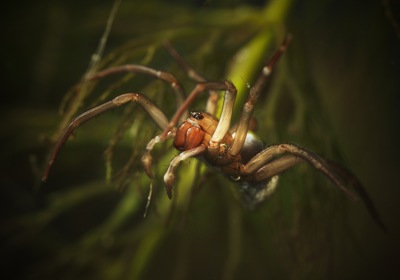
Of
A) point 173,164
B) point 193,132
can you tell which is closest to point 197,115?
point 193,132

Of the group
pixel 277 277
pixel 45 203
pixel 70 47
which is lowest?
pixel 277 277

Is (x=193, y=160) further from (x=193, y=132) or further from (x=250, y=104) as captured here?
(x=250, y=104)

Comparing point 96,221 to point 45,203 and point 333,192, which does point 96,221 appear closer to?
point 45,203

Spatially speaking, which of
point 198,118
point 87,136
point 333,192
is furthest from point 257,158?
point 87,136

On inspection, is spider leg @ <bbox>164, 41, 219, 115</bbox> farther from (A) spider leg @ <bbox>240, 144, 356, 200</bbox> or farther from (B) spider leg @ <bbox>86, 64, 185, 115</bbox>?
(A) spider leg @ <bbox>240, 144, 356, 200</bbox>

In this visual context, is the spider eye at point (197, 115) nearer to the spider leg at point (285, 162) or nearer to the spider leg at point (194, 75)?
the spider leg at point (194, 75)

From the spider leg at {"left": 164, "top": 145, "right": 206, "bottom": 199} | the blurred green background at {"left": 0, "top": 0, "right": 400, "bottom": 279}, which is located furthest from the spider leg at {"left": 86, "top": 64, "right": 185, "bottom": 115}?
the spider leg at {"left": 164, "top": 145, "right": 206, "bottom": 199}

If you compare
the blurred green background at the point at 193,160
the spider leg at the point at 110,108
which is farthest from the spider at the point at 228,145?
the blurred green background at the point at 193,160
